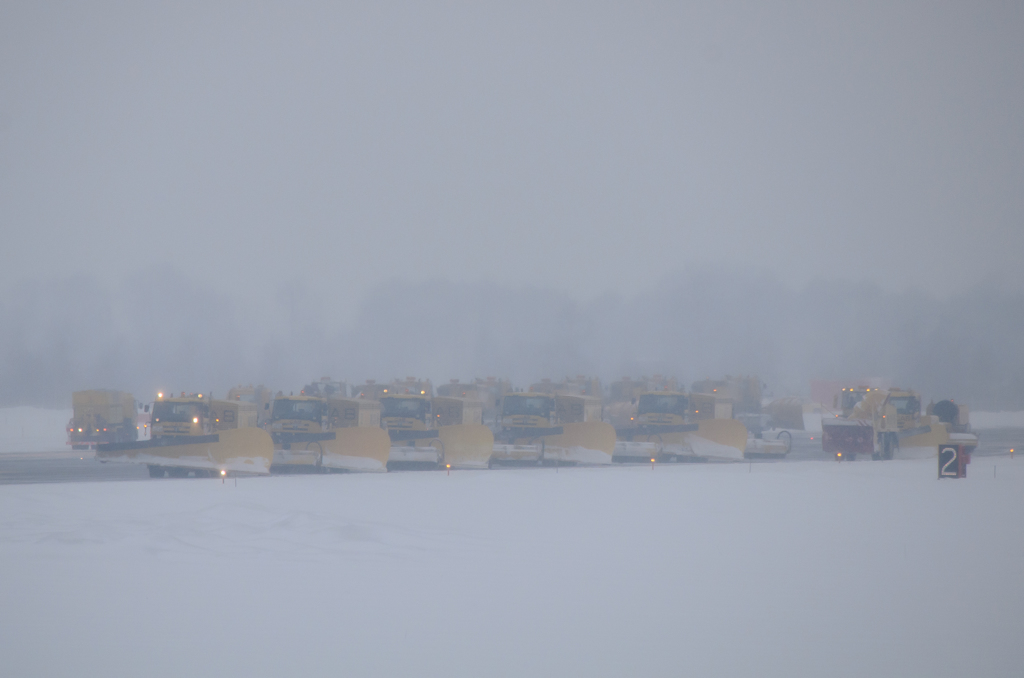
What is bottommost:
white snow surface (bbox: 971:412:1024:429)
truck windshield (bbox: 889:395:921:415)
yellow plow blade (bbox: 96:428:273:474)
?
white snow surface (bbox: 971:412:1024:429)

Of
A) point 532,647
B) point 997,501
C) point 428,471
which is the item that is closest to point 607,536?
point 532,647

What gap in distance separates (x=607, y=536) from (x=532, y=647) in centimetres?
600

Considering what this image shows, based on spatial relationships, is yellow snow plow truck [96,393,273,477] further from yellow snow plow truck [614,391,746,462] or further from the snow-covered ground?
yellow snow plow truck [614,391,746,462]

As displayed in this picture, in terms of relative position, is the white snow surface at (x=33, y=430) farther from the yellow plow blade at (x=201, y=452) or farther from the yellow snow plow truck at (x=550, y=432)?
the yellow snow plow truck at (x=550, y=432)

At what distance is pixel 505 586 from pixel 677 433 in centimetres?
2222

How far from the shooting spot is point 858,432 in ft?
99.3

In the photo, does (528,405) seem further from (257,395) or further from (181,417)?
(181,417)

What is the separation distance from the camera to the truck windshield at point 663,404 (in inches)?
1286

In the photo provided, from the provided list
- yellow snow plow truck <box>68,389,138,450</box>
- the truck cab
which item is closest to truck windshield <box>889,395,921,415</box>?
the truck cab

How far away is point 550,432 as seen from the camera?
29719 mm

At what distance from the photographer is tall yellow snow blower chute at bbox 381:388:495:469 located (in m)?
27.6

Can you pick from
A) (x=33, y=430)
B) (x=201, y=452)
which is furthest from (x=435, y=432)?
(x=33, y=430)

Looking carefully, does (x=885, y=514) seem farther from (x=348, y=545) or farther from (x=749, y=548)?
(x=348, y=545)

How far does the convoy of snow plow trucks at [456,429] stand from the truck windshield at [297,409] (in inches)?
1.2
